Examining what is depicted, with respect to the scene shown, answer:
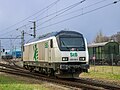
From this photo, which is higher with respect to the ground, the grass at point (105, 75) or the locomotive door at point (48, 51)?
the locomotive door at point (48, 51)

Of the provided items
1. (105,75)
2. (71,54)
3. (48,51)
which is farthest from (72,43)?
(105,75)

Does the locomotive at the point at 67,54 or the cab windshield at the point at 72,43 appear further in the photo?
the cab windshield at the point at 72,43

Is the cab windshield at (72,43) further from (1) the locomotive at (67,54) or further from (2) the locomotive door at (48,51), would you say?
(2) the locomotive door at (48,51)

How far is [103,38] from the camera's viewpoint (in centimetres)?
14262

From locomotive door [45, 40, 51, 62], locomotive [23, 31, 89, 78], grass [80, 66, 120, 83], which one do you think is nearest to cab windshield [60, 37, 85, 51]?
locomotive [23, 31, 89, 78]

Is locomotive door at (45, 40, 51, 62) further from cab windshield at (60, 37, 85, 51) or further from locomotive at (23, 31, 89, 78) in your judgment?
cab windshield at (60, 37, 85, 51)

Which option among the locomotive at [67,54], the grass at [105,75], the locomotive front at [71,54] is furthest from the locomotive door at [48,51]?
the grass at [105,75]

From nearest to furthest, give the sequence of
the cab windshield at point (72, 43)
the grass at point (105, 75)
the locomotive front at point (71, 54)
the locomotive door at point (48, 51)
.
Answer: the locomotive front at point (71, 54), the cab windshield at point (72, 43), the locomotive door at point (48, 51), the grass at point (105, 75)

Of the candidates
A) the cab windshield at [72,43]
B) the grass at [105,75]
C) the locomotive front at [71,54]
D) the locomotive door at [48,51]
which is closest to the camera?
the locomotive front at [71,54]

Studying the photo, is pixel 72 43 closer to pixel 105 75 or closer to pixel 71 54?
pixel 71 54

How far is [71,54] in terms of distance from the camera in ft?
73.9

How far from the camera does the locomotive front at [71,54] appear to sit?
73.5ft

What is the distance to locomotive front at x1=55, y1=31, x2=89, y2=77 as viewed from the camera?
22391 mm

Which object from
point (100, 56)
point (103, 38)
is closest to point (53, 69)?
point (100, 56)
